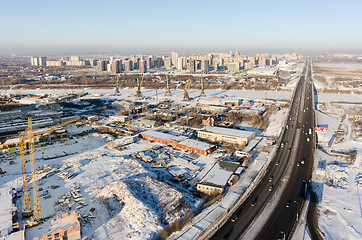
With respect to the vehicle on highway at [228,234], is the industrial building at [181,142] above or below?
above

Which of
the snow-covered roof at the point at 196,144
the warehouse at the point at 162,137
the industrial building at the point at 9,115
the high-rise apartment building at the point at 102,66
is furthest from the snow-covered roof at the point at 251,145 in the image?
the high-rise apartment building at the point at 102,66

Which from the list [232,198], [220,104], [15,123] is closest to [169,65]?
[220,104]

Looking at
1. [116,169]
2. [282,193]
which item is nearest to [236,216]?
[282,193]

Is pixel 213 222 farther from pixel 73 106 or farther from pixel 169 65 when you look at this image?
pixel 169 65

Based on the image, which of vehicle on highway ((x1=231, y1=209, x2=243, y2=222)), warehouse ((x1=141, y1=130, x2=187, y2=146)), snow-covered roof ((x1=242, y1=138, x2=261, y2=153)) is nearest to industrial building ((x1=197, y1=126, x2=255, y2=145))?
snow-covered roof ((x1=242, y1=138, x2=261, y2=153))

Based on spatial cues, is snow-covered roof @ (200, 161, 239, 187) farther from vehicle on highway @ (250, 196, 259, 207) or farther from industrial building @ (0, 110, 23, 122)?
industrial building @ (0, 110, 23, 122)

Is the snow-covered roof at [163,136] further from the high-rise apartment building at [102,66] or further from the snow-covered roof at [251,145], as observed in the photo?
the high-rise apartment building at [102,66]

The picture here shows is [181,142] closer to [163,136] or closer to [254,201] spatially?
[163,136]
